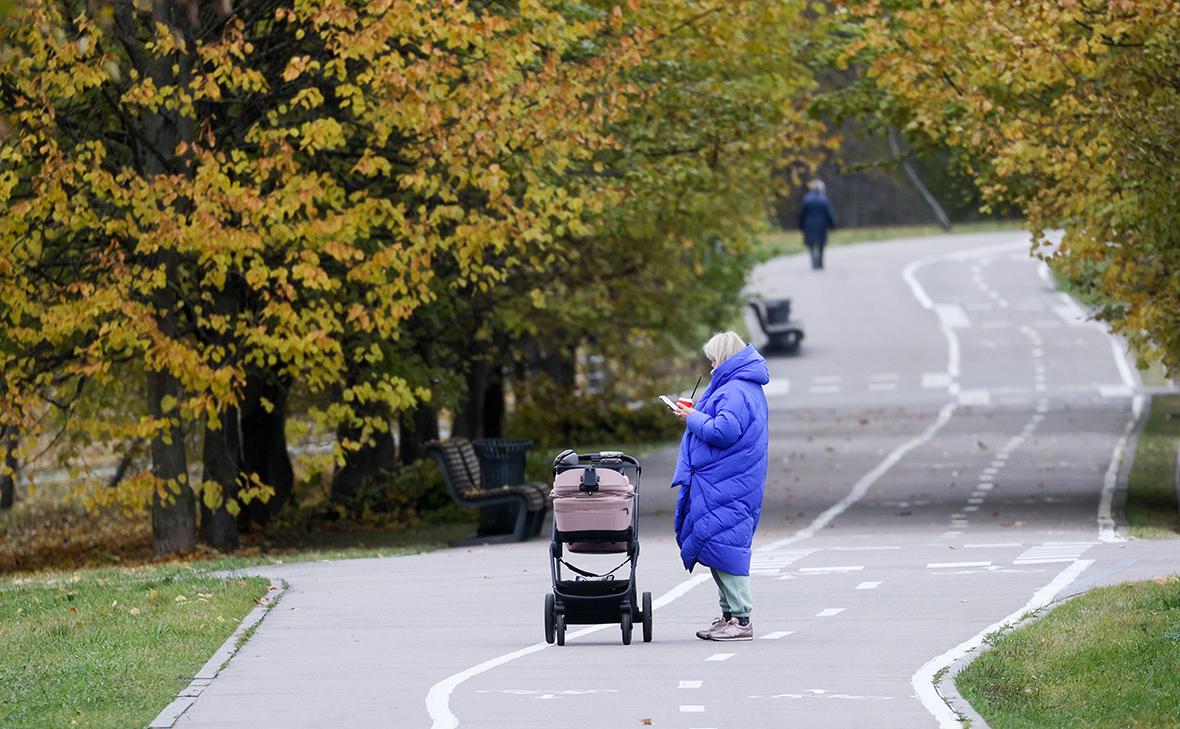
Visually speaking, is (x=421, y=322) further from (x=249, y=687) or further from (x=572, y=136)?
(x=249, y=687)

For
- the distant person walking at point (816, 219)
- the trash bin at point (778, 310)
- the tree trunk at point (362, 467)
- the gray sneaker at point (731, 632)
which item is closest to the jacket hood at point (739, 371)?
the gray sneaker at point (731, 632)

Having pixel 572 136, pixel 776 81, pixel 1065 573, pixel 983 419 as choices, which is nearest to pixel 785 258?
pixel 983 419

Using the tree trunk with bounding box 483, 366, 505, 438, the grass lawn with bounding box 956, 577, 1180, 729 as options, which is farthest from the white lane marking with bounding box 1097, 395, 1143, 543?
the tree trunk with bounding box 483, 366, 505, 438

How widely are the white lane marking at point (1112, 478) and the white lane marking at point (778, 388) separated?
6.89m

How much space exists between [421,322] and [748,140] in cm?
443

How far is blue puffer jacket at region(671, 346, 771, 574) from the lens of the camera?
1176 centimetres

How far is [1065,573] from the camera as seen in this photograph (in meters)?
14.9

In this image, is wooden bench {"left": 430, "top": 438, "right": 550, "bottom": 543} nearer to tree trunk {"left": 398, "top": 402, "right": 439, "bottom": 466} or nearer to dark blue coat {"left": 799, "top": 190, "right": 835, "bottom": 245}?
tree trunk {"left": 398, "top": 402, "right": 439, "bottom": 466}

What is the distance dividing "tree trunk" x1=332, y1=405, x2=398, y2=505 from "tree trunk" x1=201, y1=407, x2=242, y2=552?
5203 mm

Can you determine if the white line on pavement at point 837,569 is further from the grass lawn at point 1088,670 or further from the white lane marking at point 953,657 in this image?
the grass lawn at point 1088,670

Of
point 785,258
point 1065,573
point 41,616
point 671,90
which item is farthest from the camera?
point 785,258

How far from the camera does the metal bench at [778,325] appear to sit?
149 ft

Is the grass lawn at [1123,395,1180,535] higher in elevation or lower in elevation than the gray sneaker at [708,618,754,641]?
lower

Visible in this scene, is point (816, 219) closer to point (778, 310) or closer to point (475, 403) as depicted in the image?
point (778, 310)
